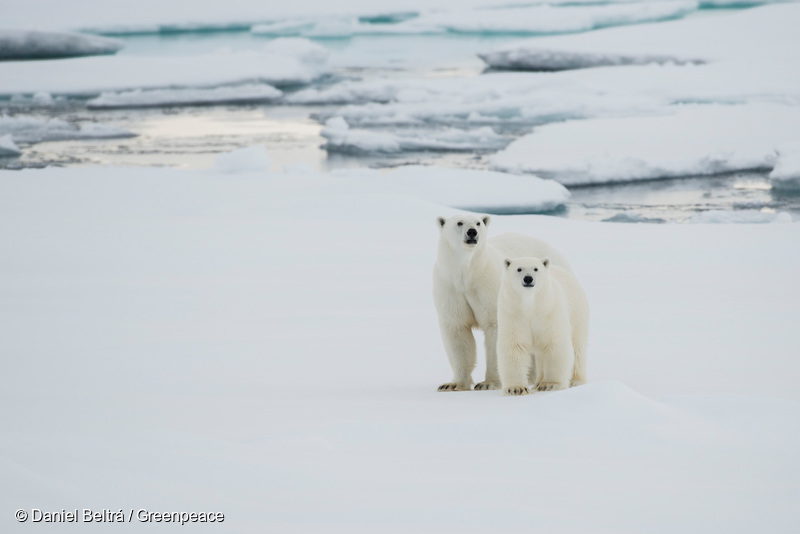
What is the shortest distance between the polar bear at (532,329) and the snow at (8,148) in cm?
1230

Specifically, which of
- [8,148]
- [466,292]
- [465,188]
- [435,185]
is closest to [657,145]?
[465,188]

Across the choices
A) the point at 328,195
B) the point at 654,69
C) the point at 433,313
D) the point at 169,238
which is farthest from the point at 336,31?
the point at 433,313

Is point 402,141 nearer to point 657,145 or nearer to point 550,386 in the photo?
point 657,145

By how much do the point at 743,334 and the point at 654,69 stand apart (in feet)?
49.0

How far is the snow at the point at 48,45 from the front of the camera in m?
24.6

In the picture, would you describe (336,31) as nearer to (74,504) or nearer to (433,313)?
(433,313)

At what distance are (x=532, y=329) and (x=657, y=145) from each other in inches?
401

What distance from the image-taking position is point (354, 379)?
4.01 m

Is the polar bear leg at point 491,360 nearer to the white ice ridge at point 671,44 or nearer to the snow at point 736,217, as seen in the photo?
the snow at point 736,217

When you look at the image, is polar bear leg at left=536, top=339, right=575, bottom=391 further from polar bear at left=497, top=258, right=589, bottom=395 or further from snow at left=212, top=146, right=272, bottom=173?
snow at left=212, top=146, right=272, bottom=173

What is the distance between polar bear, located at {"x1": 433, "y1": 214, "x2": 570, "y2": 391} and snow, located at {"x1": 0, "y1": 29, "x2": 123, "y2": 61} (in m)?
23.8

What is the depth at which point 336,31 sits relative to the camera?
3127 cm

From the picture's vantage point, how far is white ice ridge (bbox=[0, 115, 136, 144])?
1555 centimetres

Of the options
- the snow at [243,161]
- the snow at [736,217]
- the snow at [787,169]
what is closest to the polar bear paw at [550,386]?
the snow at [736,217]
